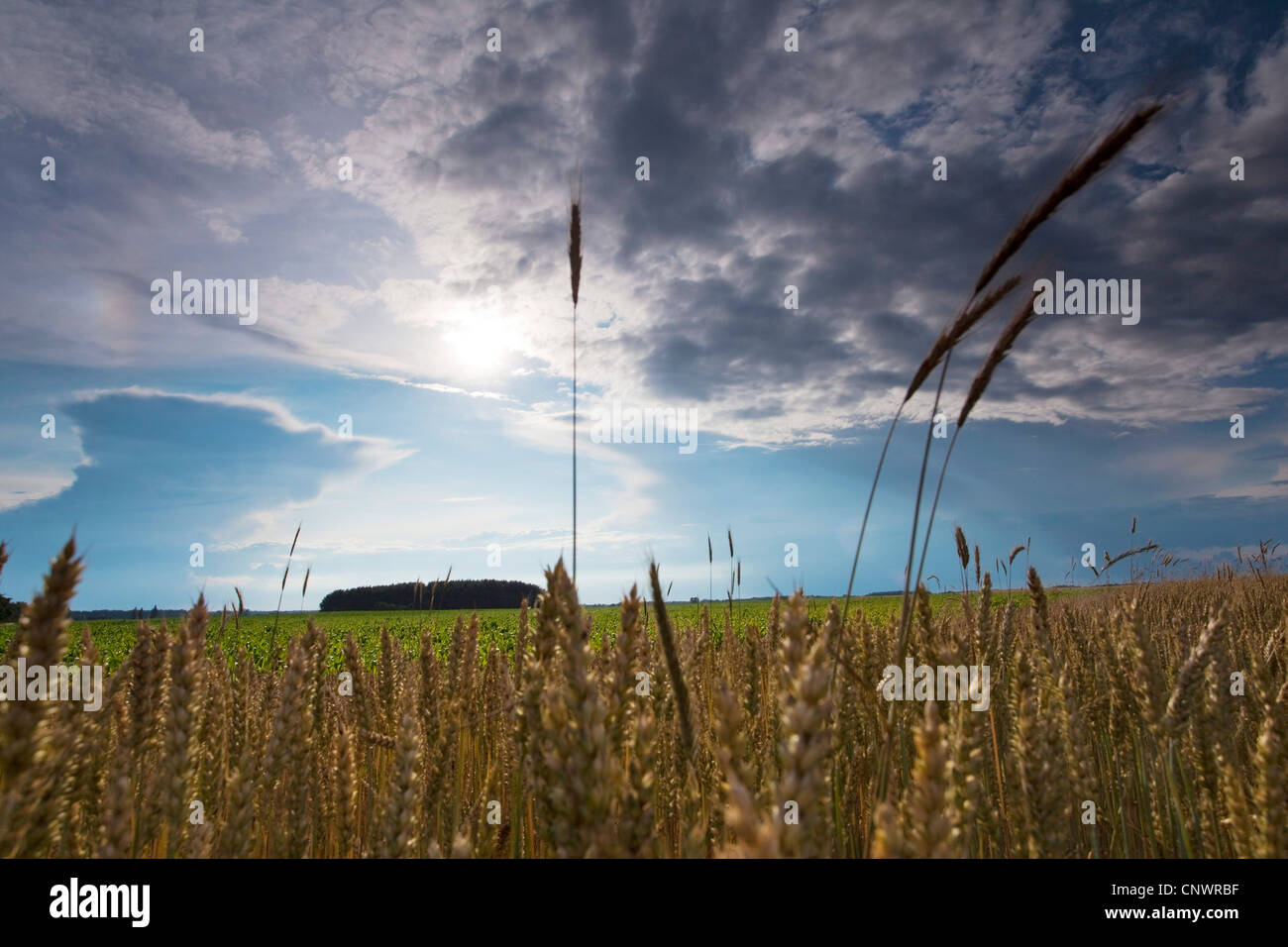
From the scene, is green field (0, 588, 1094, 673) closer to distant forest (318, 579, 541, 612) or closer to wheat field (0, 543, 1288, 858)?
wheat field (0, 543, 1288, 858)

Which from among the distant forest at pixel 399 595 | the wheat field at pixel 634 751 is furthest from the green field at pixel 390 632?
the distant forest at pixel 399 595

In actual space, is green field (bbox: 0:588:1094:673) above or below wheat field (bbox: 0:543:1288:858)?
below

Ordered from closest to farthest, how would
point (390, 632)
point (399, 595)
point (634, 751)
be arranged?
point (634, 751) < point (390, 632) < point (399, 595)

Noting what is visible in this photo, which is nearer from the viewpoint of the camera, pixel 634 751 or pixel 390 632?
pixel 634 751

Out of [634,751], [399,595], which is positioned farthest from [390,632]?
[399,595]

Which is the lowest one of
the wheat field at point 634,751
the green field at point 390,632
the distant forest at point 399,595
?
the distant forest at point 399,595

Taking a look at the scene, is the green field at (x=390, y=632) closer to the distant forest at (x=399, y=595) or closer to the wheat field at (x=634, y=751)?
the wheat field at (x=634, y=751)

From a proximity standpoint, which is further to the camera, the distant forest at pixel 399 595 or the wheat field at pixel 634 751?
the distant forest at pixel 399 595

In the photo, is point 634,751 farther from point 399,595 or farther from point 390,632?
point 399,595

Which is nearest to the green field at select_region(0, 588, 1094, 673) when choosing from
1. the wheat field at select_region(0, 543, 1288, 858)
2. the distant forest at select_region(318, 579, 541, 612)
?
the wheat field at select_region(0, 543, 1288, 858)

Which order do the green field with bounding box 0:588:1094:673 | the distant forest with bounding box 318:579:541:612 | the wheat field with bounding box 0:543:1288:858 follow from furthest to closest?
1. the distant forest with bounding box 318:579:541:612
2. the green field with bounding box 0:588:1094:673
3. the wheat field with bounding box 0:543:1288:858

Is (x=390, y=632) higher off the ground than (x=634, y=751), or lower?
lower

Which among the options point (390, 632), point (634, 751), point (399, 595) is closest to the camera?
point (634, 751)
